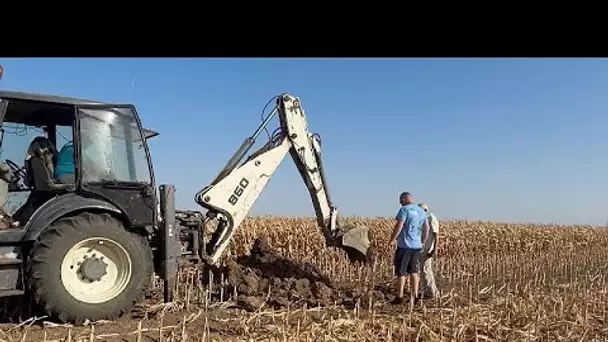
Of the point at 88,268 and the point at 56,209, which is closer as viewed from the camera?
the point at 56,209

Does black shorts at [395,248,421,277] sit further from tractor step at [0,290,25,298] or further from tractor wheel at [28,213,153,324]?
tractor step at [0,290,25,298]

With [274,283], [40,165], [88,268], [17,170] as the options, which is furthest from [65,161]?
[274,283]

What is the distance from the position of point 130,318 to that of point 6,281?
131 centimetres

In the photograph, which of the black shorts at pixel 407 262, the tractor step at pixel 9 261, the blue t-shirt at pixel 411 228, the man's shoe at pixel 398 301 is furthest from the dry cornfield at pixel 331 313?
the blue t-shirt at pixel 411 228

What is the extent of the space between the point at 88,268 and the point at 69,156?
125cm

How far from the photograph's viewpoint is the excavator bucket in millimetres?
9492

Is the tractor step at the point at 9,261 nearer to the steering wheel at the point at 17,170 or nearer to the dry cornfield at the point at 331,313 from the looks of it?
the dry cornfield at the point at 331,313

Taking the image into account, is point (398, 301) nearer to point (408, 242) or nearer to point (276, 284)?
point (408, 242)

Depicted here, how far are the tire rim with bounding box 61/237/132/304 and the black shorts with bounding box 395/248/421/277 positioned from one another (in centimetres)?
400

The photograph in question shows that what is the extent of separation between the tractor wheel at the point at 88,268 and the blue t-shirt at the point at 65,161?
0.54 meters

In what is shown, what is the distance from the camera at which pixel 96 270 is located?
6.48 meters

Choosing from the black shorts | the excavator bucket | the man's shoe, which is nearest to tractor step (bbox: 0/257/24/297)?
the excavator bucket
